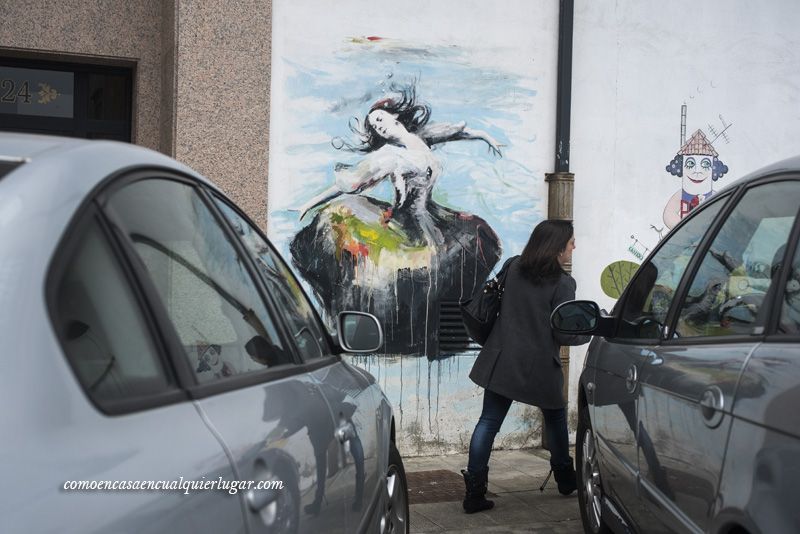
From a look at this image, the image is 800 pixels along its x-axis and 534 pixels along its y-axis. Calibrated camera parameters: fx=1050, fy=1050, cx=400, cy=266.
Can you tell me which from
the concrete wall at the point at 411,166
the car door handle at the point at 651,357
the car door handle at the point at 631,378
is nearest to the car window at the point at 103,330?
the car door handle at the point at 651,357

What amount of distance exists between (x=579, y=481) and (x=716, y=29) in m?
5.03

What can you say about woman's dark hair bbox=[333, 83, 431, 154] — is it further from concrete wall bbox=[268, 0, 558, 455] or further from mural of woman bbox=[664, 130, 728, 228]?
mural of woman bbox=[664, 130, 728, 228]

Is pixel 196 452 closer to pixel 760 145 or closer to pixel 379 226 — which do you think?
pixel 379 226

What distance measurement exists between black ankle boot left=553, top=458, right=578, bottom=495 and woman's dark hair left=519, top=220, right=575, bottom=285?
1.22 meters

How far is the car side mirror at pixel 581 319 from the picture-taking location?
460 centimetres

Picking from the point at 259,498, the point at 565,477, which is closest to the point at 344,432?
the point at 259,498

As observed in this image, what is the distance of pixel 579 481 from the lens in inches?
210

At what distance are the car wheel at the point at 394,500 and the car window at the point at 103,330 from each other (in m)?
1.87

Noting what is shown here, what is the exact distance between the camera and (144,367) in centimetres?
185

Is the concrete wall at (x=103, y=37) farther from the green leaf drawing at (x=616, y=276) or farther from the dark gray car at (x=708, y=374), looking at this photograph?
the dark gray car at (x=708, y=374)

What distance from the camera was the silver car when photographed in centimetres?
149

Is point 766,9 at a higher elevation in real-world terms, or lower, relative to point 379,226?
higher

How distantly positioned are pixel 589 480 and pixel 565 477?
61.7 inches

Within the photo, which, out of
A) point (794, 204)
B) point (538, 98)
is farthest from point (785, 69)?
point (794, 204)
